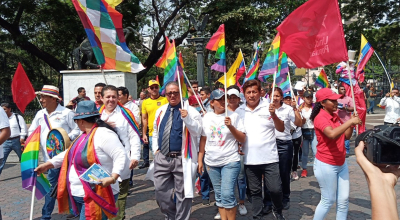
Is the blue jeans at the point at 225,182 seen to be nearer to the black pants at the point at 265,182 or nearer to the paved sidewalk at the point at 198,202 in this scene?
the black pants at the point at 265,182

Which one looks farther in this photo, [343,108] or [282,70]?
[343,108]

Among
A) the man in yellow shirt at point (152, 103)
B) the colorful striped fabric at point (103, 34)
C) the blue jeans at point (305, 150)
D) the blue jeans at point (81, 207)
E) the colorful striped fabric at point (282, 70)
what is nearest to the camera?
the blue jeans at point (81, 207)

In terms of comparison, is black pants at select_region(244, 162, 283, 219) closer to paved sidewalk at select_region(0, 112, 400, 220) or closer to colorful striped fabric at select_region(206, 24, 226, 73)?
paved sidewalk at select_region(0, 112, 400, 220)

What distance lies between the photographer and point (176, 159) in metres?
4.41

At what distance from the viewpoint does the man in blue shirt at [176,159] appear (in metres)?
4.36

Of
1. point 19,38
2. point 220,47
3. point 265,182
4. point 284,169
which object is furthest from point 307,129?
point 19,38

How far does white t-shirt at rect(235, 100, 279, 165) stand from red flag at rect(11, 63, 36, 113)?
3.32 metres

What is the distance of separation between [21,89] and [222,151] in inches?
129

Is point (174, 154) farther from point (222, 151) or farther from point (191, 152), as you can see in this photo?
point (222, 151)

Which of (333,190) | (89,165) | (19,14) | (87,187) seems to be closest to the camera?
(87,187)

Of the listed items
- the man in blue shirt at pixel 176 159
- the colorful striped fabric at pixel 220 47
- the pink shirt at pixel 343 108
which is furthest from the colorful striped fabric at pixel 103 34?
the pink shirt at pixel 343 108

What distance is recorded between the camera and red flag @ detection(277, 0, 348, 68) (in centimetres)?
398

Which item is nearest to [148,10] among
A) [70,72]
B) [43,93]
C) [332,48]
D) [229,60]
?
[229,60]

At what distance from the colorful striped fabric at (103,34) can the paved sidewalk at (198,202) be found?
223 cm
